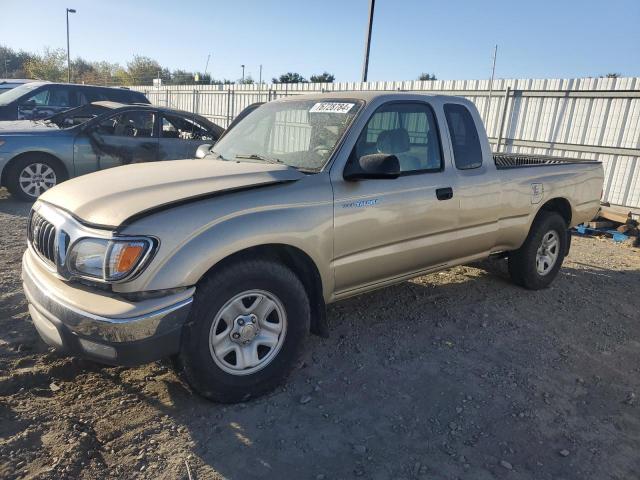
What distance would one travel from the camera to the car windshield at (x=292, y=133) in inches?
136

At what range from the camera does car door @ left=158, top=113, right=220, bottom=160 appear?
8.16 m

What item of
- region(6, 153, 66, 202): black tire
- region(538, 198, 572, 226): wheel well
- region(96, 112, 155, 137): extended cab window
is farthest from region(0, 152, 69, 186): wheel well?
region(538, 198, 572, 226): wheel well

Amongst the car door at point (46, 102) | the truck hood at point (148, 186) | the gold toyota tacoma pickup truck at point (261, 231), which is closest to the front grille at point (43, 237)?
the gold toyota tacoma pickup truck at point (261, 231)

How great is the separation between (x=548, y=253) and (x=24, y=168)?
24.8 ft

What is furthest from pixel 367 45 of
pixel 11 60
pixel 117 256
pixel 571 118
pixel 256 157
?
pixel 11 60

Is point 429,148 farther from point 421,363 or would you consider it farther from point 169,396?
point 169,396

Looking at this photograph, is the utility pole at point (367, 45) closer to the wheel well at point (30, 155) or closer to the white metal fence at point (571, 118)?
the white metal fence at point (571, 118)

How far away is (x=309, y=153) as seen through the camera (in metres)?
3.47

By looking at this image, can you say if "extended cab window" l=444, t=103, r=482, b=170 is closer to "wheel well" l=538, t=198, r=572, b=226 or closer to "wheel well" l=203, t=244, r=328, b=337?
"wheel well" l=538, t=198, r=572, b=226

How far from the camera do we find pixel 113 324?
7.85ft

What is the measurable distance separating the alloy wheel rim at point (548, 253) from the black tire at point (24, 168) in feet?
23.2

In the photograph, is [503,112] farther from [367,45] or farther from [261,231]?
[261,231]

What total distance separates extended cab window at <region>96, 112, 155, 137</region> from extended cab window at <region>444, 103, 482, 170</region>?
18.4 ft

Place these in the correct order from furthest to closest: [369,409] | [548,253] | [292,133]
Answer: [548,253] < [292,133] < [369,409]
